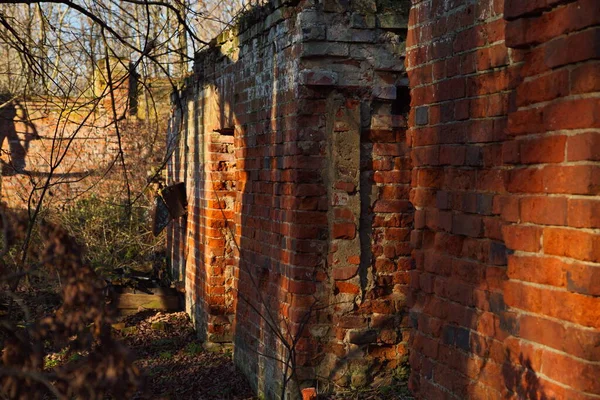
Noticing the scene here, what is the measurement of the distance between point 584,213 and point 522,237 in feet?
1.20

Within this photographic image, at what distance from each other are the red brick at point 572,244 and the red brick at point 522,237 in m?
0.05

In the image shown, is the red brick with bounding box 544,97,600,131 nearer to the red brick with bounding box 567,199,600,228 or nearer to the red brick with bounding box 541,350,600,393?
the red brick with bounding box 567,199,600,228

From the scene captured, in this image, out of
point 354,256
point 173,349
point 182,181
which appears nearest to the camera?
point 354,256

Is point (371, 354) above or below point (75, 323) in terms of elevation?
below

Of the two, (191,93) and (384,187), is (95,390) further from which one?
(191,93)

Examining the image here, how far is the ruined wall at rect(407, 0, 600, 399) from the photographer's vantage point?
225 cm

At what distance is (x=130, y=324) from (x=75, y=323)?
693 cm

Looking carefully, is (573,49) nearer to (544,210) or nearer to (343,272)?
(544,210)

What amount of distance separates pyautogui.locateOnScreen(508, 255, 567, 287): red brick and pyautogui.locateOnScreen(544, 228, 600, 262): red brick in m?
0.04

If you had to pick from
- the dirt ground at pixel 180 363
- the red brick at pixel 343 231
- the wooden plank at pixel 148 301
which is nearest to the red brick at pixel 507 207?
the red brick at pixel 343 231

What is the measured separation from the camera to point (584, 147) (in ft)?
7.31

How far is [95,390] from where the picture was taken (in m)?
2.20

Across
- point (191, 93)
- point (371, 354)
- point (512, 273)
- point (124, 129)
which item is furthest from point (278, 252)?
point (124, 129)

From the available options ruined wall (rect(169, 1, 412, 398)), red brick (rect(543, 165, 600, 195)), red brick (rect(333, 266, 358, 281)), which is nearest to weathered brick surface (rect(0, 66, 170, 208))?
ruined wall (rect(169, 1, 412, 398))
